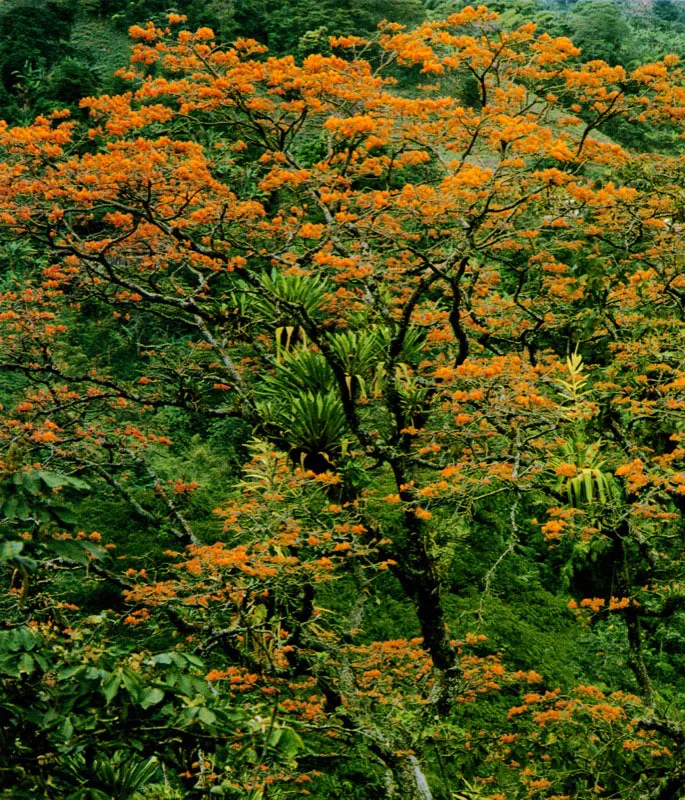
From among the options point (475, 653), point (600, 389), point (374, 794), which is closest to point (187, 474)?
point (475, 653)

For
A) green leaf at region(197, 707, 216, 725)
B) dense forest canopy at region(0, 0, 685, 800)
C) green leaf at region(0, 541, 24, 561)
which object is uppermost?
green leaf at region(0, 541, 24, 561)

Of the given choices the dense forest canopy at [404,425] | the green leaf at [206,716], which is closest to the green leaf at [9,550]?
the green leaf at [206,716]

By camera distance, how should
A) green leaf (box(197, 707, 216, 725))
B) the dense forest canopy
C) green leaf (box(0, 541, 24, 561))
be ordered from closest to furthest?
green leaf (box(0, 541, 24, 561)) < green leaf (box(197, 707, 216, 725)) < the dense forest canopy

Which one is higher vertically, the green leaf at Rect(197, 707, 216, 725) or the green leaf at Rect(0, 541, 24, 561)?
the green leaf at Rect(0, 541, 24, 561)

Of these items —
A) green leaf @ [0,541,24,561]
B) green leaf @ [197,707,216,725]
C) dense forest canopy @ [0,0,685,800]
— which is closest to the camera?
green leaf @ [0,541,24,561]

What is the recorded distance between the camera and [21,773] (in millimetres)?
1643

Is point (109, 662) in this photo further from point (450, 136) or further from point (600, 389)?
point (450, 136)

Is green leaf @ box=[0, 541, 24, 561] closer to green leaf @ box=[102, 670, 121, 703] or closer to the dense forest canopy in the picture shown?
green leaf @ box=[102, 670, 121, 703]

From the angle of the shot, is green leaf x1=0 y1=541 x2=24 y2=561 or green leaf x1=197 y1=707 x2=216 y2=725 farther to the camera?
green leaf x1=197 y1=707 x2=216 y2=725

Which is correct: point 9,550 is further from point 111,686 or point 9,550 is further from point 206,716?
point 206,716

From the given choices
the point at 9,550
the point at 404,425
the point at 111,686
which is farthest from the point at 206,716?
the point at 404,425

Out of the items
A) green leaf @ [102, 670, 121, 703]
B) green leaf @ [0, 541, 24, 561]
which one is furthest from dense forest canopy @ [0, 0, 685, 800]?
green leaf @ [0, 541, 24, 561]

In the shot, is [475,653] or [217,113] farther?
Answer: [475,653]

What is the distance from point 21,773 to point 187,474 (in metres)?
8.13
